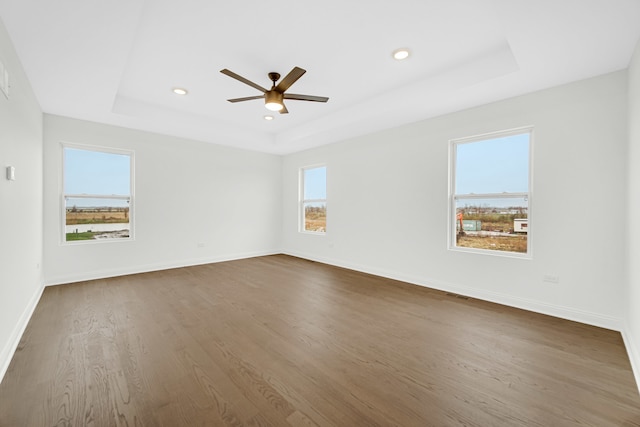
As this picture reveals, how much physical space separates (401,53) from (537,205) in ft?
7.34

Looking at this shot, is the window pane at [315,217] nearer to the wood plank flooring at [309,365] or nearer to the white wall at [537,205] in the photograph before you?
the white wall at [537,205]

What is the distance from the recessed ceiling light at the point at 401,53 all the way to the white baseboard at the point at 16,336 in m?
4.04

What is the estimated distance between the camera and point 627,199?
2.51 m

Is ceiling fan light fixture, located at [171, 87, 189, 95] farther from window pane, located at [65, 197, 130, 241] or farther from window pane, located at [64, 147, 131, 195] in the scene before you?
window pane, located at [65, 197, 130, 241]

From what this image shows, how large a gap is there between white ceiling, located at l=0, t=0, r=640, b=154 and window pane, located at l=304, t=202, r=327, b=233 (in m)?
2.39

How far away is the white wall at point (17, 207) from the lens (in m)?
2.04

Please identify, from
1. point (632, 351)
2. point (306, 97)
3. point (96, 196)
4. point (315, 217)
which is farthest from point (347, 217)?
point (96, 196)

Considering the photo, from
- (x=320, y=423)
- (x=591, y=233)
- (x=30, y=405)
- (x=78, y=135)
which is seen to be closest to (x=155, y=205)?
(x=78, y=135)

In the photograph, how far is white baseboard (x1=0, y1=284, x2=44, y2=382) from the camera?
76.7 inches

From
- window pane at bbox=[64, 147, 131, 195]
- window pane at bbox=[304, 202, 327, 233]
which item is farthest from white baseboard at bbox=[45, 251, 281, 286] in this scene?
window pane at bbox=[304, 202, 327, 233]

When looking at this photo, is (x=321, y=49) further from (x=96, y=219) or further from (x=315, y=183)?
(x=96, y=219)

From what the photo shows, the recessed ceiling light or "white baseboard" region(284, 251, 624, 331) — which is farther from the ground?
the recessed ceiling light

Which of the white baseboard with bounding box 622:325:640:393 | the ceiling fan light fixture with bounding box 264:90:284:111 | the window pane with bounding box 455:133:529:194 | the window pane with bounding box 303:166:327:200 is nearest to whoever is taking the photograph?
the white baseboard with bounding box 622:325:640:393

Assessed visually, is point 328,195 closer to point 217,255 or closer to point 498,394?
point 217,255
